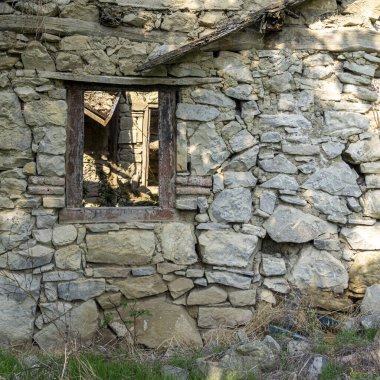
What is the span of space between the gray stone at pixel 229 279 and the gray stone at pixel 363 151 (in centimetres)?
149

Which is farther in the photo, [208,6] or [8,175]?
[208,6]

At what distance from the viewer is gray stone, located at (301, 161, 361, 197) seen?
4.20 metres

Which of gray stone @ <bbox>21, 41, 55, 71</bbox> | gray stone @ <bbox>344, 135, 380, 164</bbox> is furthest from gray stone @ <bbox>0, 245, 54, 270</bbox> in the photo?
gray stone @ <bbox>344, 135, 380, 164</bbox>

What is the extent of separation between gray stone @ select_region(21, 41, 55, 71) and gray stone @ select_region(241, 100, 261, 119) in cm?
176

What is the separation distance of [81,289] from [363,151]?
282 centimetres

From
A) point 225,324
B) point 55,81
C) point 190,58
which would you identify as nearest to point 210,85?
point 190,58

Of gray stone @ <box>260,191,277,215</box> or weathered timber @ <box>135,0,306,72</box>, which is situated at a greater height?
weathered timber @ <box>135,0,306,72</box>

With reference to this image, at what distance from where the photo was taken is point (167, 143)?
418 centimetres

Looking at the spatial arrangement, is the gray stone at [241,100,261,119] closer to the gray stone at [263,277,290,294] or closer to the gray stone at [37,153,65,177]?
the gray stone at [263,277,290,294]

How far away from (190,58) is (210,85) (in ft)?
0.98

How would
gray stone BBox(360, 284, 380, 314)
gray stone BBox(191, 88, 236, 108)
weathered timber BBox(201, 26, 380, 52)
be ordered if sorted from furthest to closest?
weathered timber BBox(201, 26, 380, 52)
gray stone BBox(191, 88, 236, 108)
gray stone BBox(360, 284, 380, 314)

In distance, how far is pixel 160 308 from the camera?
4039 millimetres

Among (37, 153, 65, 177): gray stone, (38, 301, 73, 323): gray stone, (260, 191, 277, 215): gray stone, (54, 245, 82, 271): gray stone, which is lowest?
(38, 301, 73, 323): gray stone

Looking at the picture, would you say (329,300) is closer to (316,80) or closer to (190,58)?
(316,80)
